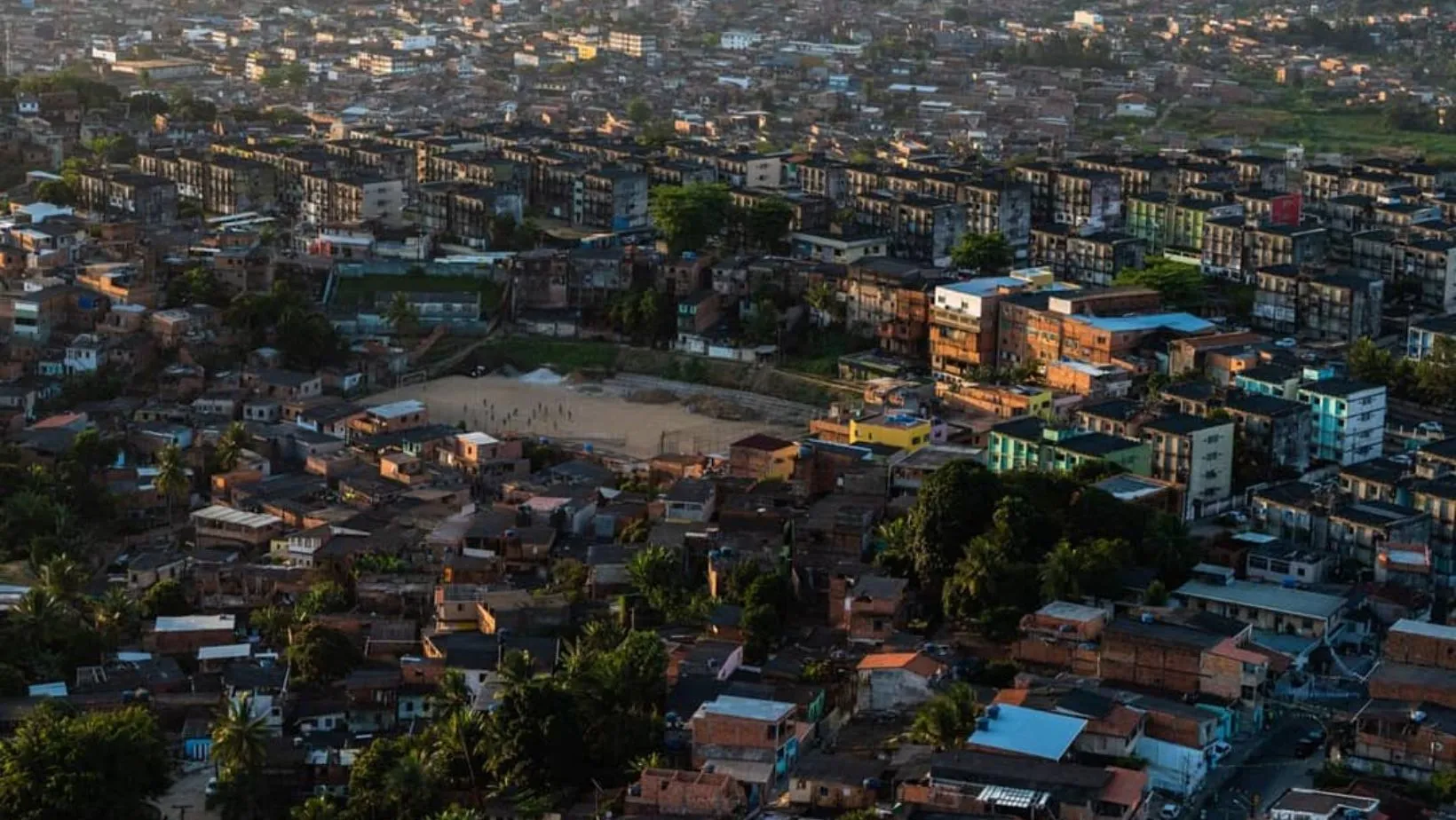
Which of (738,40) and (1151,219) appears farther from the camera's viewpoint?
(738,40)

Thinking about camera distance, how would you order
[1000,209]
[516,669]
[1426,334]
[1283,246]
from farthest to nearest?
1. [1000,209]
2. [1283,246]
3. [1426,334]
4. [516,669]

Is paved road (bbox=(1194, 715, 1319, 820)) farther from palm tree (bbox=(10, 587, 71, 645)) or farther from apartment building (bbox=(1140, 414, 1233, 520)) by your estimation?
palm tree (bbox=(10, 587, 71, 645))

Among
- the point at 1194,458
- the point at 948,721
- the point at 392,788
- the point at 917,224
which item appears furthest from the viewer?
the point at 917,224

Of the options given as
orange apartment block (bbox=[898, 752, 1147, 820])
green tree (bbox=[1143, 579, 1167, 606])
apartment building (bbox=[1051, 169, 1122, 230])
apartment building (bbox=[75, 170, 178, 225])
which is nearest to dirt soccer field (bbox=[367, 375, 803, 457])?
apartment building (bbox=[75, 170, 178, 225])

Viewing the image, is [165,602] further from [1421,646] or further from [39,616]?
[1421,646]

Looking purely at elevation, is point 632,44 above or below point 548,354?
above

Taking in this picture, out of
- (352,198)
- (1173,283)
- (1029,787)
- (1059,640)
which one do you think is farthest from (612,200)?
(1029,787)

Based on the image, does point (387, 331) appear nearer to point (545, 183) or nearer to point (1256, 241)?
point (545, 183)
